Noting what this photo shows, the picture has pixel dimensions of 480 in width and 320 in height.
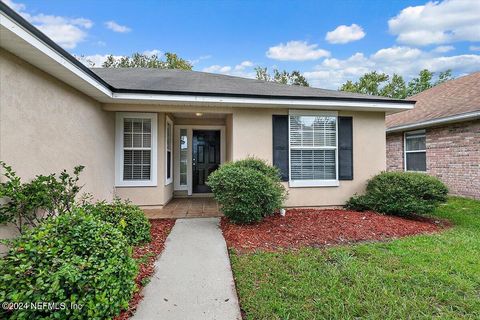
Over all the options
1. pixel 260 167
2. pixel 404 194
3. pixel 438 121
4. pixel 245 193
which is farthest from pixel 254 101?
pixel 438 121

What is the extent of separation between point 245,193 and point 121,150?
3.66m

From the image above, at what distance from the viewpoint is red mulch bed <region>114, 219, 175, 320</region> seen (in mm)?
2484

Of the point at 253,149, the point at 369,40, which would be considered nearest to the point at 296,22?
the point at 369,40

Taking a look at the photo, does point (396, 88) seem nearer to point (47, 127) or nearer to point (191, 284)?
point (191, 284)

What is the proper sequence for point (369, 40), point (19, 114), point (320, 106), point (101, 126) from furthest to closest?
point (369, 40)
point (320, 106)
point (101, 126)
point (19, 114)

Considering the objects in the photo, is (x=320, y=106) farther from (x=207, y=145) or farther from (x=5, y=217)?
(x=5, y=217)

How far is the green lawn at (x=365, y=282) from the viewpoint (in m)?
2.43

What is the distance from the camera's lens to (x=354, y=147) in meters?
6.90

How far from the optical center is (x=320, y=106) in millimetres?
6359

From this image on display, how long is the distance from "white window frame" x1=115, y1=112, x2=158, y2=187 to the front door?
8.32 ft

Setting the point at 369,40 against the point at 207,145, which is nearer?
the point at 207,145

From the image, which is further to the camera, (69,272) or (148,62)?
(148,62)

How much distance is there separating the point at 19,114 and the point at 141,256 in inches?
99.0

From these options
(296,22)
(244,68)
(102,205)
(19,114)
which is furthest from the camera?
(244,68)
